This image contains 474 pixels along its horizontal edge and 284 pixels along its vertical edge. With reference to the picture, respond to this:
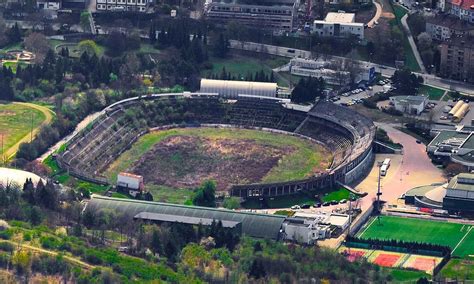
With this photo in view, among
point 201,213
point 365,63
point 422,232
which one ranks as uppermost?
point 365,63

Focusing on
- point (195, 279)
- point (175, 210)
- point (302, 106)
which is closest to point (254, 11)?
point (302, 106)

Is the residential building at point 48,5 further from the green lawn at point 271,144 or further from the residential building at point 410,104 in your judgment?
the residential building at point 410,104

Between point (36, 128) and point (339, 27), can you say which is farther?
point (339, 27)

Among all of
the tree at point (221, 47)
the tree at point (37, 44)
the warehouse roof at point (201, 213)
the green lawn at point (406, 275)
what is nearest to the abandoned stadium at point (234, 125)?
the warehouse roof at point (201, 213)

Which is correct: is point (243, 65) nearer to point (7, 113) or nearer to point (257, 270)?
point (7, 113)

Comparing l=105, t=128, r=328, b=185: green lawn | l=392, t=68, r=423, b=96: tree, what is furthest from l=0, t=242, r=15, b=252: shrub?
l=392, t=68, r=423, b=96: tree

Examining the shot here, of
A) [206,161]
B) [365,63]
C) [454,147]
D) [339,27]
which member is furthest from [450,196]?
[339,27]

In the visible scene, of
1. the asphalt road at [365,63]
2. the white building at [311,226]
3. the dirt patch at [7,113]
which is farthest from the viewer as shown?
the asphalt road at [365,63]
